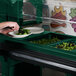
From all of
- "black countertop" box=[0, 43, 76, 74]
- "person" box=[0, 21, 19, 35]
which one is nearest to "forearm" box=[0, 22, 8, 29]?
"person" box=[0, 21, 19, 35]

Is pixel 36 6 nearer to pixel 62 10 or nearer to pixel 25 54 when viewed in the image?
pixel 62 10

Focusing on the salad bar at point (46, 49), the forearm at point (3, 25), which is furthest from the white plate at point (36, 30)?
the forearm at point (3, 25)

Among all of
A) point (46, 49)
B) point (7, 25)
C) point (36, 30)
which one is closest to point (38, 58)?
point (46, 49)

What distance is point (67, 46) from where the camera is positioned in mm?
1384

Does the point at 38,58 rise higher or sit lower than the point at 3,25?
lower

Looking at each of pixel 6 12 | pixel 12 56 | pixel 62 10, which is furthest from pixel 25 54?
pixel 6 12

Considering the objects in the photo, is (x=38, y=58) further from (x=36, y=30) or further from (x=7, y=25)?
(x=7, y=25)

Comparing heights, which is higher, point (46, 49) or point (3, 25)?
point (3, 25)

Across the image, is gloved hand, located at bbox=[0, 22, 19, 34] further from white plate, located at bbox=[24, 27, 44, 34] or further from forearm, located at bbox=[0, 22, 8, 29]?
white plate, located at bbox=[24, 27, 44, 34]

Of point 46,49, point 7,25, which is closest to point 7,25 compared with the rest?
point 7,25

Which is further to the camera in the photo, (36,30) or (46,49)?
(36,30)

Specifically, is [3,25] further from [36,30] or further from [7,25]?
[36,30]

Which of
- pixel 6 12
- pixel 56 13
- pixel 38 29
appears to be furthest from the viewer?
pixel 6 12

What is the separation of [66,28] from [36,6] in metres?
0.29
